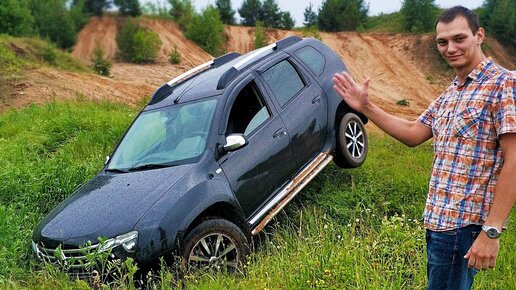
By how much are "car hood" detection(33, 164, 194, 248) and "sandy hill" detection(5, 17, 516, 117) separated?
916 cm

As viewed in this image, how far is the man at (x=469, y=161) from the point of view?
7.46 ft

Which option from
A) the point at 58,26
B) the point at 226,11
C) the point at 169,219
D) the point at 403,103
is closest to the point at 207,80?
the point at 169,219

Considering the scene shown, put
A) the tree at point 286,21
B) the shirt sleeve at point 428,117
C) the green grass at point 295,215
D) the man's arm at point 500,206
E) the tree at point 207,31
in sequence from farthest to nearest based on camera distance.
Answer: the tree at point 286,21
the tree at point 207,31
the green grass at point 295,215
the shirt sleeve at point 428,117
the man's arm at point 500,206

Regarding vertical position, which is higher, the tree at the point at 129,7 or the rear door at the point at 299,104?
the tree at the point at 129,7

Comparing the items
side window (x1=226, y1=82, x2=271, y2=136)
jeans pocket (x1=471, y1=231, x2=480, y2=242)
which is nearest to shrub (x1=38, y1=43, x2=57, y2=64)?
side window (x1=226, y1=82, x2=271, y2=136)

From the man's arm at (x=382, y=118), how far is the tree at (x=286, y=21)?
119 feet

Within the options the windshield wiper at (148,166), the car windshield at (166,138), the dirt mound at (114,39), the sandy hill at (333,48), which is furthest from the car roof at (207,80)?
the dirt mound at (114,39)

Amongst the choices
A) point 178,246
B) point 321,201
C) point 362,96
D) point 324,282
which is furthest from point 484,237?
point 321,201

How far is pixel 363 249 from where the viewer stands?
397cm

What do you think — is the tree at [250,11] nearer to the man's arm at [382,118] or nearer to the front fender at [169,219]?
the front fender at [169,219]

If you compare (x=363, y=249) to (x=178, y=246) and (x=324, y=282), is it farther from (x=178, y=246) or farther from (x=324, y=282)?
(x=178, y=246)

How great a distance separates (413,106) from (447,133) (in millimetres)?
20415

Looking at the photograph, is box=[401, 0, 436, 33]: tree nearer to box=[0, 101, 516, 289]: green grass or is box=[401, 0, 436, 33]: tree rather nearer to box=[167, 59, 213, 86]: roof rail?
box=[0, 101, 516, 289]: green grass

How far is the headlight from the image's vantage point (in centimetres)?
396
